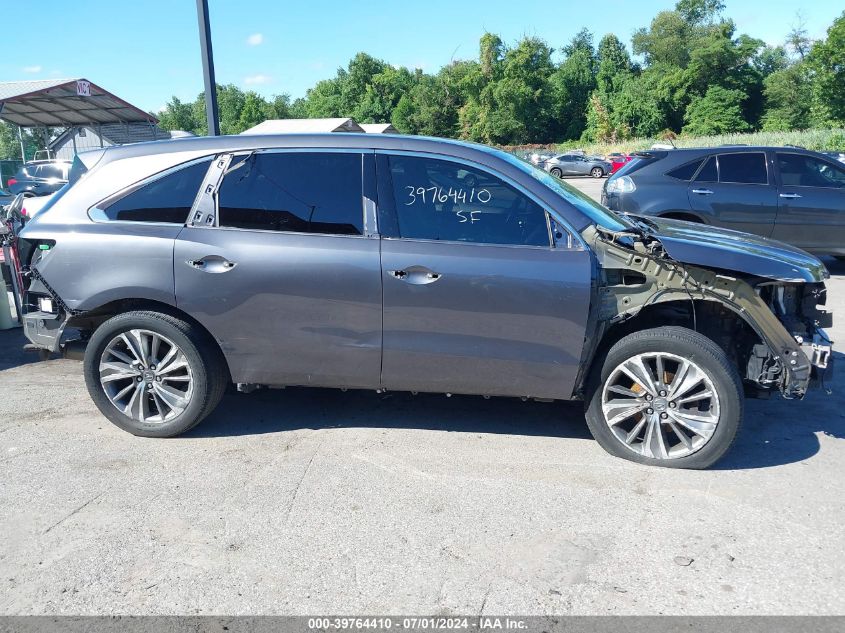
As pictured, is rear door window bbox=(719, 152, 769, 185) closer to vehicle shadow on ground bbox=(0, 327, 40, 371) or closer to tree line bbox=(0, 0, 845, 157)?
vehicle shadow on ground bbox=(0, 327, 40, 371)

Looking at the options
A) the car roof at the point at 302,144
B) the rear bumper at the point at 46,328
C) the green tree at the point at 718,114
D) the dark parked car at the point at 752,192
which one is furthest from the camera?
the green tree at the point at 718,114

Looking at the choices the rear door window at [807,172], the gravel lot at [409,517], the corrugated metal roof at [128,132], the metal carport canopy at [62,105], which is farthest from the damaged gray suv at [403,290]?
the corrugated metal roof at [128,132]

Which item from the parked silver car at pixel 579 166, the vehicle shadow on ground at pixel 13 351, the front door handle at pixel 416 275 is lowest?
the vehicle shadow on ground at pixel 13 351

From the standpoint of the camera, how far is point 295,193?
4.15m

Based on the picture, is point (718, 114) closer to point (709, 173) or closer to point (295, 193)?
point (709, 173)

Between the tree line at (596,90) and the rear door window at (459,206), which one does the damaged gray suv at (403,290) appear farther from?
the tree line at (596,90)

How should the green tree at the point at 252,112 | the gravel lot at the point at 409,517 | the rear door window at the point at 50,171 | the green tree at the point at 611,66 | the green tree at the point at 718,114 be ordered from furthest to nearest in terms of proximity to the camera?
the green tree at the point at 252,112 → the green tree at the point at 611,66 → the green tree at the point at 718,114 → the rear door window at the point at 50,171 → the gravel lot at the point at 409,517

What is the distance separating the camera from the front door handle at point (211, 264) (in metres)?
4.08

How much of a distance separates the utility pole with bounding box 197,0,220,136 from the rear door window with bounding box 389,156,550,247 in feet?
17.3

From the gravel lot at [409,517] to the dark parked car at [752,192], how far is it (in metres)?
4.49

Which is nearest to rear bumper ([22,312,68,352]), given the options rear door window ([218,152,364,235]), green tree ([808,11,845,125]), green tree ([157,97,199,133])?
rear door window ([218,152,364,235])

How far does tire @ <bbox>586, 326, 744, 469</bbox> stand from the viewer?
3.77 metres

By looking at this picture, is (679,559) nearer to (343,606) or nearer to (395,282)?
(343,606)

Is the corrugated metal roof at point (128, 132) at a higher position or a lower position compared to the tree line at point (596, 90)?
lower
